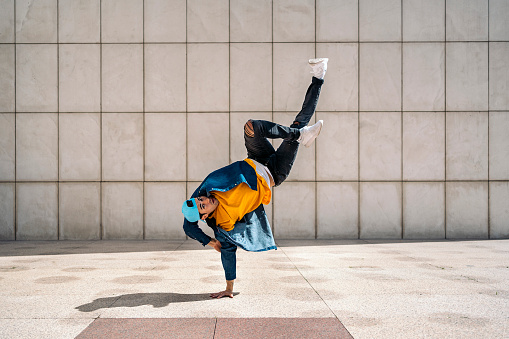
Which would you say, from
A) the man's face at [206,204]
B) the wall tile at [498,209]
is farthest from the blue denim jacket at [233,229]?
the wall tile at [498,209]

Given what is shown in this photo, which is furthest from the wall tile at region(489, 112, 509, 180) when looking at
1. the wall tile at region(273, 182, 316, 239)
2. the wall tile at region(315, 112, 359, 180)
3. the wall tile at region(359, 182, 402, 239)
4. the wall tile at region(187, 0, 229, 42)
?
the wall tile at region(187, 0, 229, 42)

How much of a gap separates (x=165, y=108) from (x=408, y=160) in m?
6.88

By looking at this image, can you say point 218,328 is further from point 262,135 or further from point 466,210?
point 466,210

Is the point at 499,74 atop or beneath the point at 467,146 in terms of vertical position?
atop

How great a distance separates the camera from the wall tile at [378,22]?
11.9 m

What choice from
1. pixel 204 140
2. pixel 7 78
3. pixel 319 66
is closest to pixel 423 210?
pixel 204 140

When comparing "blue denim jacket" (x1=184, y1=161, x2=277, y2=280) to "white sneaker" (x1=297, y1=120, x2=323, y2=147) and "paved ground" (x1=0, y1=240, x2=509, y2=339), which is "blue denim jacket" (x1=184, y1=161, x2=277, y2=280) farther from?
"white sneaker" (x1=297, y1=120, x2=323, y2=147)

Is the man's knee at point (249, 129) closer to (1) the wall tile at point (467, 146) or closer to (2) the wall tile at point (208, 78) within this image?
(2) the wall tile at point (208, 78)

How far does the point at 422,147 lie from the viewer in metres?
11.9

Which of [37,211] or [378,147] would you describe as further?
[378,147]

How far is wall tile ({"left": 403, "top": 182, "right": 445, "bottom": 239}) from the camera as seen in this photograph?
38.9 feet

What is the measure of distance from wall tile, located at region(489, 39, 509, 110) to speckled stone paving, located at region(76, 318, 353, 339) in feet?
33.9

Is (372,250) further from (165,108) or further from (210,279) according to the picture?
(165,108)

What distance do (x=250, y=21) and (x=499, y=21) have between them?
6.96 metres
